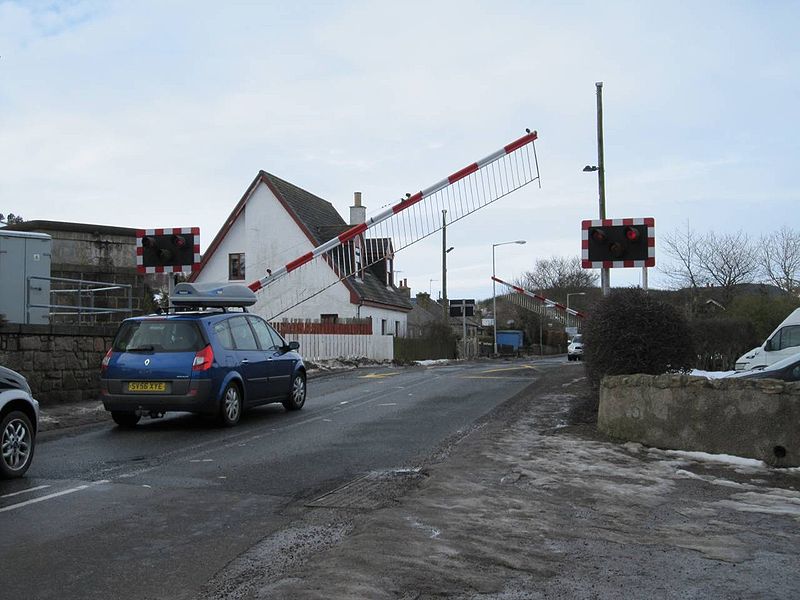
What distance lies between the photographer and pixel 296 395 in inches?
558

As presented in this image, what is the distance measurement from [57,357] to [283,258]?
25.0 m

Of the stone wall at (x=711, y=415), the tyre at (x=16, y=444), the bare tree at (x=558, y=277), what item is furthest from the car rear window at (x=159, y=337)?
the bare tree at (x=558, y=277)

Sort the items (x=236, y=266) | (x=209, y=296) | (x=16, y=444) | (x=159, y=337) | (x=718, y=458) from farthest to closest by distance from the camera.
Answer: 1. (x=236, y=266)
2. (x=209, y=296)
3. (x=159, y=337)
4. (x=718, y=458)
5. (x=16, y=444)

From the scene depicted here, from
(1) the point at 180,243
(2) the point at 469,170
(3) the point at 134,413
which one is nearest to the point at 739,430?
(3) the point at 134,413

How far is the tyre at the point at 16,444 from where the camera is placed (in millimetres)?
7754

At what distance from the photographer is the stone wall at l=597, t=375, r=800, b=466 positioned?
8.38 m

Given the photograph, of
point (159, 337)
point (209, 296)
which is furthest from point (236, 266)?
point (159, 337)

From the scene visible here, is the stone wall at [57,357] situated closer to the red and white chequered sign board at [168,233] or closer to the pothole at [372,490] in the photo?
the red and white chequered sign board at [168,233]

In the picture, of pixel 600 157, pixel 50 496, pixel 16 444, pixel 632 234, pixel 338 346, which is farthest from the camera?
pixel 338 346

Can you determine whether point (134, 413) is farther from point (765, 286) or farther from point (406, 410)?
point (765, 286)

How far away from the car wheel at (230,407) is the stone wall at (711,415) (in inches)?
211

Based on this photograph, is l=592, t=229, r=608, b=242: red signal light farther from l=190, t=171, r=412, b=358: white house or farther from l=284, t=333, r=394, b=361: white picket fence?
l=190, t=171, r=412, b=358: white house

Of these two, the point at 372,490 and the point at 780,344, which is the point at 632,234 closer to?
the point at 780,344

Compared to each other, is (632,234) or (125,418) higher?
(632,234)
